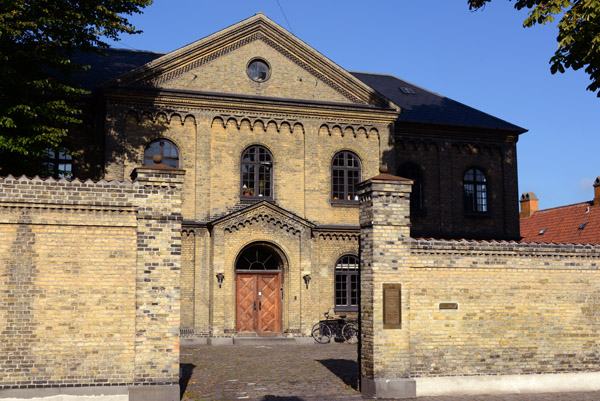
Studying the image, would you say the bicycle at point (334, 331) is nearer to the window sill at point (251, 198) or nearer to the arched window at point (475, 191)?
the window sill at point (251, 198)

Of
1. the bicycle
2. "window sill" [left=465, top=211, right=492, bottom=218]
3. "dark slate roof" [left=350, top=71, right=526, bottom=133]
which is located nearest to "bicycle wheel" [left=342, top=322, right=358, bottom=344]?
the bicycle

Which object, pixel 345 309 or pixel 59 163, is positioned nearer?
pixel 59 163

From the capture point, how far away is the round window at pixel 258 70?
24422 mm

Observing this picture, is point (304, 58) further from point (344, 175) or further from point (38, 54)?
point (38, 54)

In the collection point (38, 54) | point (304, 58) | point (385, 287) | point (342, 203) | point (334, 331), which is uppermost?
point (304, 58)

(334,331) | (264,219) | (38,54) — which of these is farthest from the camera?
(334,331)

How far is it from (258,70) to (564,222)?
77.7 feet

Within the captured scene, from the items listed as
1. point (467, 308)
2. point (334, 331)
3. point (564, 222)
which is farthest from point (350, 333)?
point (564, 222)

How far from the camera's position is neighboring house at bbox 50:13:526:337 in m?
22.5

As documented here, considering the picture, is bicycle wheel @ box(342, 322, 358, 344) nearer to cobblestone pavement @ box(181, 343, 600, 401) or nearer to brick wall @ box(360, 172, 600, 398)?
cobblestone pavement @ box(181, 343, 600, 401)

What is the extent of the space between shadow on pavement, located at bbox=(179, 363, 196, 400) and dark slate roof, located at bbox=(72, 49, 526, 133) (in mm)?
12747

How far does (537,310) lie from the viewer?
43.2ft

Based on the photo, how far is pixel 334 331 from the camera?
2317cm

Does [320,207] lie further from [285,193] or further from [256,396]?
[256,396]
